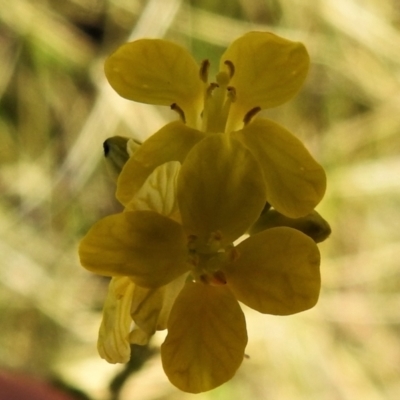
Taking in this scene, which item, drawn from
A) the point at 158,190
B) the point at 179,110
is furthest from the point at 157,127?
the point at 158,190

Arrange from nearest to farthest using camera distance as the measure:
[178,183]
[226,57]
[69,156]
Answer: [178,183], [226,57], [69,156]

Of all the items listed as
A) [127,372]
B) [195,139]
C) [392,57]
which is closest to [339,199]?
[392,57]

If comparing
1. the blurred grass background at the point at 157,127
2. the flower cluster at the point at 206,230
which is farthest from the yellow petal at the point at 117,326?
the blurred grass background at the point at 157,127

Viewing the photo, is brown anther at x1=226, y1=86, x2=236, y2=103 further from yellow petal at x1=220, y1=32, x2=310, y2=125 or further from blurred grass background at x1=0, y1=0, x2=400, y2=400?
blurred grass background at x1=0, y1=0, x2=400, y2=400

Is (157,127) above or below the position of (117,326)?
below

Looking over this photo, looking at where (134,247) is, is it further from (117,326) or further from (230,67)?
(230,67)

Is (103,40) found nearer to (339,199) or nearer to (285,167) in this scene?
(339,199)

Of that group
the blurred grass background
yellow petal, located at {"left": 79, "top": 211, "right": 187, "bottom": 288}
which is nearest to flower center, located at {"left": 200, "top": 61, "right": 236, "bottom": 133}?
yellow petal, located at {"left": 79, "top": 211, "right": 187, "bottom": 288}
